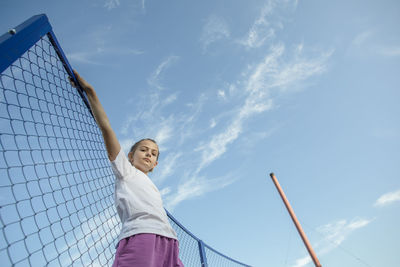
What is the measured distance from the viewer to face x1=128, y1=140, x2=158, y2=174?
168cm

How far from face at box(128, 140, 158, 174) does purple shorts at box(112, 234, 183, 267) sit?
1.97 feet

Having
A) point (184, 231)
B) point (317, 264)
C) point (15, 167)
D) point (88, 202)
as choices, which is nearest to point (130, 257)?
point (15, 167)

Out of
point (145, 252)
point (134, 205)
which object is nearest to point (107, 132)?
point (134, 205)

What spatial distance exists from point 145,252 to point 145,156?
0.75 metres

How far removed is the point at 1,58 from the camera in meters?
0.86

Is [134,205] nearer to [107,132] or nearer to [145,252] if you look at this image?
[145,252]

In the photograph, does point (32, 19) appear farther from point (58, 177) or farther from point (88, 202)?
point (88, 202)

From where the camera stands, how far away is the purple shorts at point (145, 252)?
3.45 ft

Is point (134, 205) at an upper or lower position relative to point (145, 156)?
lower

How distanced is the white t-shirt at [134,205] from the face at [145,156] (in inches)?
10.5

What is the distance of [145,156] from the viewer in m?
1.70

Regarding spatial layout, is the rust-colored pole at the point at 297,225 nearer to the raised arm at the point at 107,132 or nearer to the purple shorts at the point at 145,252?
the purple shorts at the point at 145,252

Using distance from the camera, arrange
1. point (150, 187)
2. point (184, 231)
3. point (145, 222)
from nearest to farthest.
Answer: point (145, 222), point (150, 187), point (184, 231)

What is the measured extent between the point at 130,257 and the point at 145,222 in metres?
0.17
